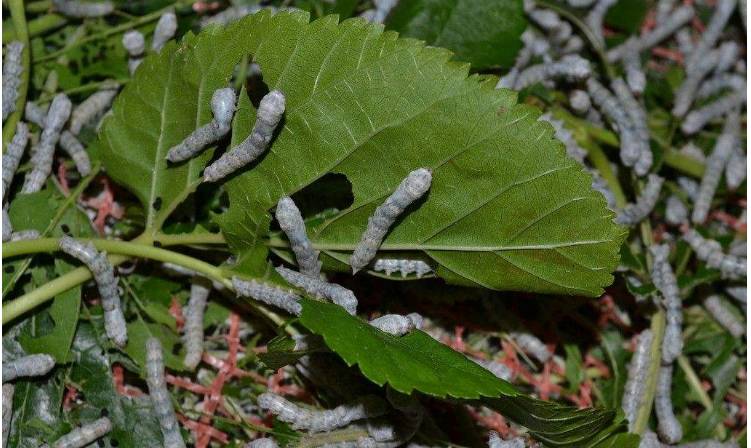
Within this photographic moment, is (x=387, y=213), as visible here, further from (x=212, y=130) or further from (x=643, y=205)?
(x=643, y=205)

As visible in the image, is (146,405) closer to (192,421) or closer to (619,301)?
(192,421)

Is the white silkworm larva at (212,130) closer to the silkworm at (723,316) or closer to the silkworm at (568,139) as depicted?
the silkworm at (568,139)

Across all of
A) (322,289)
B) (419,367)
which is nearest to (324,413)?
(322,289)

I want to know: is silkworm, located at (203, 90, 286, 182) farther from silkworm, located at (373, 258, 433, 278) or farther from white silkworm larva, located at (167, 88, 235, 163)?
silkworm, located at (373, 258, 433, 278)

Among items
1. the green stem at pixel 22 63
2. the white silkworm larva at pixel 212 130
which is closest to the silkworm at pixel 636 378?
the white silkworm larva at pixel 212 130

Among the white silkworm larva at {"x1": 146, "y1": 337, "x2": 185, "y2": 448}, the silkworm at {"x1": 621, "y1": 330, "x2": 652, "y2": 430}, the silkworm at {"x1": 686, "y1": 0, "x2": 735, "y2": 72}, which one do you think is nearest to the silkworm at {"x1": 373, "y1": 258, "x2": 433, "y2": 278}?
the white silkworm larva at {"x1": 146, "y1": 337, "x2": 185, "y2": 448}

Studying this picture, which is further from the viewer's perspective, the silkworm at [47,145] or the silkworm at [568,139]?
the silkworm at [568,139]
